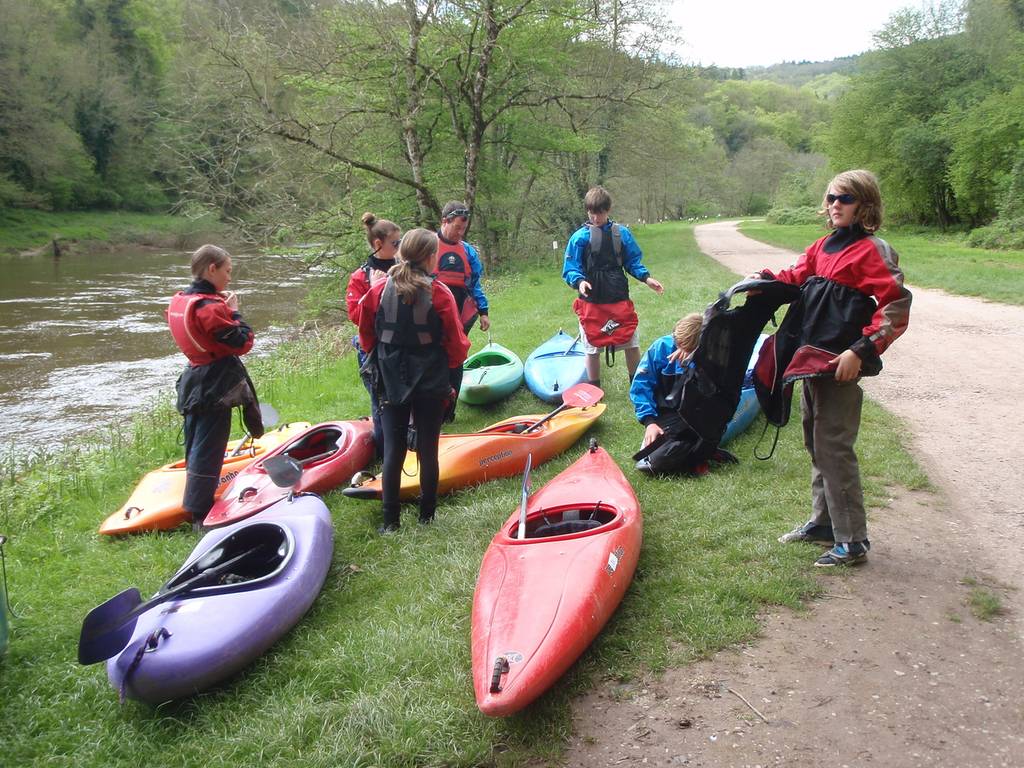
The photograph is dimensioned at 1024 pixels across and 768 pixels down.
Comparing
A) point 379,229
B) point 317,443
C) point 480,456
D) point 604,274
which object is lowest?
point 317,443

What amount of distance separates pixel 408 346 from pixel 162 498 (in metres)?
2.04

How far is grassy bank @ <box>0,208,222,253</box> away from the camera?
27805 millimetres

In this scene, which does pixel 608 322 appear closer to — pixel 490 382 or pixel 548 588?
pixel 490 382

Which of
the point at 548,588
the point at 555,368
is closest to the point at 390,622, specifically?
the point at 548,588

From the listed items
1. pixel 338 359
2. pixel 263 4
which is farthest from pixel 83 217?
pixel 338 359

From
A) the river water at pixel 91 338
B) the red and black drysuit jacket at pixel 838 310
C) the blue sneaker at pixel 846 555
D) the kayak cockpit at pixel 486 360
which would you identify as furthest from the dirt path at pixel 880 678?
the river water at pixel 91 338

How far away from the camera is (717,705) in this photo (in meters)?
2.42

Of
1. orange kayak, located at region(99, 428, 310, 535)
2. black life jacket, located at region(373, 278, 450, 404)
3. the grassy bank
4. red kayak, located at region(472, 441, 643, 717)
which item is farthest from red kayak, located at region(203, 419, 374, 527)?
the grassy bank

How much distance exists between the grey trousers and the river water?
7.19 metres

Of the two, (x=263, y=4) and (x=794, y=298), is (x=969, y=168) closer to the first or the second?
(x=263, y=4)

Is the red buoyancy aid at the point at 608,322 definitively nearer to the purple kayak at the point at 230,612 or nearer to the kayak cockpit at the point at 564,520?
the kayak cockpit at the point at 564,520

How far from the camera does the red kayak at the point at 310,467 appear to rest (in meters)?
4.16

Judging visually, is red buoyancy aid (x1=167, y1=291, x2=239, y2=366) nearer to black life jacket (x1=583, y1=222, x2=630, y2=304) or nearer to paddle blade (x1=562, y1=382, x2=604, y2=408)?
paddle blade (x1=562, y1=382, x2=604, y2=408)

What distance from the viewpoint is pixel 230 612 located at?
9.46ft
